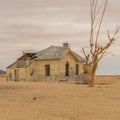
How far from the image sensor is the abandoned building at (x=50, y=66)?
139 ft

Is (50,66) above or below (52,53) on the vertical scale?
below

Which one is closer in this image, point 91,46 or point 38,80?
point 91,46

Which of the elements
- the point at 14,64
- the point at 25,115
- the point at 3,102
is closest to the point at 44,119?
the point at 25,115

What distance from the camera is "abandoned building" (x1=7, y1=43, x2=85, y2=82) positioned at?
4222cm

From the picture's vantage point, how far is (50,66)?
139ft

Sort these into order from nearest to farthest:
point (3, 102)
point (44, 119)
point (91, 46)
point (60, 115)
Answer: point (44, 119), point (60, 115), point (3, 102), point (91, 46)

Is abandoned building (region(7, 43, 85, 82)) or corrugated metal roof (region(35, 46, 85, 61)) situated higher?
corrugated metal roof (region(35, 46, 85, 61))

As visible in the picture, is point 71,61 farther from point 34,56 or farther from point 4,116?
point 4,116

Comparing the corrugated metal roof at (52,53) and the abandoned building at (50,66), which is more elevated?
the corrugated metal roof at (52,53)

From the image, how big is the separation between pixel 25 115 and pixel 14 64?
114 feet

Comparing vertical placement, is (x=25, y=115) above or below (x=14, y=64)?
below

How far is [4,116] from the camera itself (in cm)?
1126

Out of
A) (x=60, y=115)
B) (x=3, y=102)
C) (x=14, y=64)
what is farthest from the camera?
(x=14, y=64)

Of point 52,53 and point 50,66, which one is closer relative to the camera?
point 50,66
